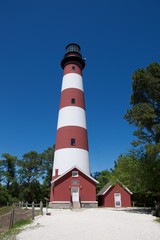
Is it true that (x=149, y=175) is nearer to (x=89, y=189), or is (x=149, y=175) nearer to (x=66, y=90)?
(x=89, y=189)

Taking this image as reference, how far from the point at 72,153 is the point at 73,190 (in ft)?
12.9

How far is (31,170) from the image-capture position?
38.6 metres

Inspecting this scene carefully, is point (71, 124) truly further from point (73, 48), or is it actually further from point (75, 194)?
point (73, 48)

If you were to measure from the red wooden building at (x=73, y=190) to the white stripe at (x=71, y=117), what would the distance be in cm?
531

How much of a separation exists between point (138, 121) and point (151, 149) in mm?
3196

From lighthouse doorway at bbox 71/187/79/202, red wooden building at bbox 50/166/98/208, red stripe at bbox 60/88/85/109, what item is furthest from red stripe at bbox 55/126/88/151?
lighthouse doorway at bbox 71/187/79/202

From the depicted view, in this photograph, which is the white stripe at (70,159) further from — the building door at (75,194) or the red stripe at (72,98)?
the red stripe at (72,98)

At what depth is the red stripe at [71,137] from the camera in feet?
78.9

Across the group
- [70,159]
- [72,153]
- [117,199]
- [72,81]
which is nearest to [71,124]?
[72,153]

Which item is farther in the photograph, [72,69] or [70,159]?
[72,69]

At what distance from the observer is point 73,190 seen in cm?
2261

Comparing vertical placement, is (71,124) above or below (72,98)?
below

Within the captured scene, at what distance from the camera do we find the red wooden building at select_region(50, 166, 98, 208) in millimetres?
21984

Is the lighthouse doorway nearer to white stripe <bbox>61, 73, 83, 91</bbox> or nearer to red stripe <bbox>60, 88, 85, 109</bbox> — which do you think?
red stripe <bbox>60, 88, 85, 109</bbox>
